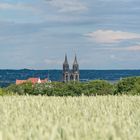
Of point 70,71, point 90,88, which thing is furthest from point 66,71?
point 90,88

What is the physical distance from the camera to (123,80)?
68.4 feet

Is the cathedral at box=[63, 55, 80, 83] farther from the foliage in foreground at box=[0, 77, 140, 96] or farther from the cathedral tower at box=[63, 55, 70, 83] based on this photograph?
the foliage in foreground at box=[0, 77, 140, 96]

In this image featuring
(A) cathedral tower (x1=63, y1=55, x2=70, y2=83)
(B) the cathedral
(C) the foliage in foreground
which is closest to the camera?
(C) the foliage in foreground

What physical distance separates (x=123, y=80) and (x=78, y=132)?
618 inches

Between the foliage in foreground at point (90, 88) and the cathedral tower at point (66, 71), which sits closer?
the foliage in foreground at point (90, 88)

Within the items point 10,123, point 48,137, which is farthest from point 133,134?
point 10,123

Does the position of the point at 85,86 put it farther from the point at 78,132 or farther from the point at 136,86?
the point at 78,132

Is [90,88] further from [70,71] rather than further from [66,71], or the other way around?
[70,71]

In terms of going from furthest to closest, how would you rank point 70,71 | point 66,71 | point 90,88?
point 70,71, point 66,71, point 90,88

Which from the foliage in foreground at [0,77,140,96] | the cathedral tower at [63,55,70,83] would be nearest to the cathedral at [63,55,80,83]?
the cathedral tower at [63,55,70,83]

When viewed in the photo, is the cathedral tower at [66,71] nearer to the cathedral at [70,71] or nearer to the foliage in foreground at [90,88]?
the cathedral at [70,71]

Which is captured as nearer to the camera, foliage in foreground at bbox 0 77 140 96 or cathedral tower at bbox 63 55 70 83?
foliage in foreground at bbox 0 77 140 96

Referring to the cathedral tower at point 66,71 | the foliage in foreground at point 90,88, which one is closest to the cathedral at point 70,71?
the cathedral tower at point 66,71

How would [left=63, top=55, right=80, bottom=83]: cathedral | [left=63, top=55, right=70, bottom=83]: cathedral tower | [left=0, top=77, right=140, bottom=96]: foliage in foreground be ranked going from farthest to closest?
[left=63, top=55, right=80, bottom=83]: cathedral, [left=63, top=55, right=70, bottom=83]: cathedral tower, [left=0, top=77, right=140, bottom=96]: foliage in foreground
